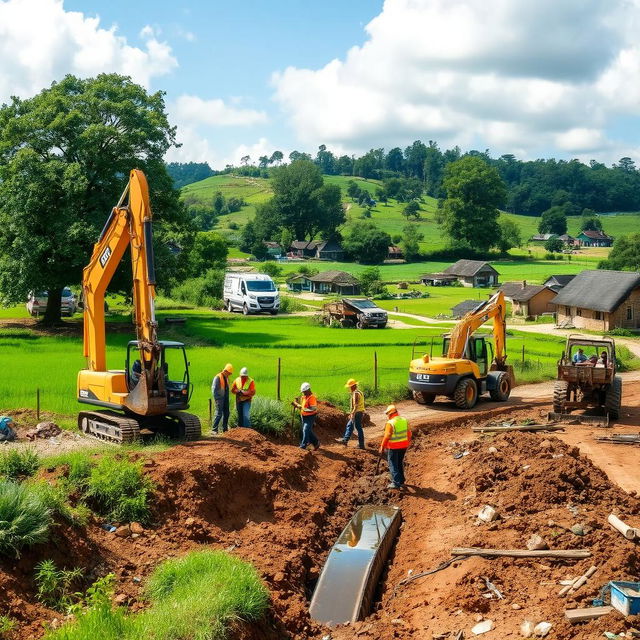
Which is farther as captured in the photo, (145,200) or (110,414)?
(110,414)

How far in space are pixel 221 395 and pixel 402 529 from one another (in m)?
5.86

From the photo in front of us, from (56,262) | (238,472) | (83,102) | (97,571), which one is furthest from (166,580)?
(83,102)

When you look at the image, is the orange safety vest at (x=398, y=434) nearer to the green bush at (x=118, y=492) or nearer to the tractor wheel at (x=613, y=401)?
the green bush at (x=118, y=492)

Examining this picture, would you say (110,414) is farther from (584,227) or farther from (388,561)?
(584,227)

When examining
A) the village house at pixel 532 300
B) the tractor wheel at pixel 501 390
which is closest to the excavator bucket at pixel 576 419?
the tractor wheel at pixel 501 390

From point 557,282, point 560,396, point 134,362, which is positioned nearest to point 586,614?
point 134,362

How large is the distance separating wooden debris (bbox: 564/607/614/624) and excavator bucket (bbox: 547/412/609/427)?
13.5m

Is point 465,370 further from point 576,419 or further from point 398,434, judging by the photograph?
point 398,434

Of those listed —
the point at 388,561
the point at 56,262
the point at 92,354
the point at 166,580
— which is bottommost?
the point at 388,561

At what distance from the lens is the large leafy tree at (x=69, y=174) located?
3706 cm

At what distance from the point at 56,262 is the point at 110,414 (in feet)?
71.9

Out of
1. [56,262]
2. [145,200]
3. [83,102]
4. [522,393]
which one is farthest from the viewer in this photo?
[83,102]

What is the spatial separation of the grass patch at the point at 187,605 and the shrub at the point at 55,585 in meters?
0.39

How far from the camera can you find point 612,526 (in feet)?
40.6
